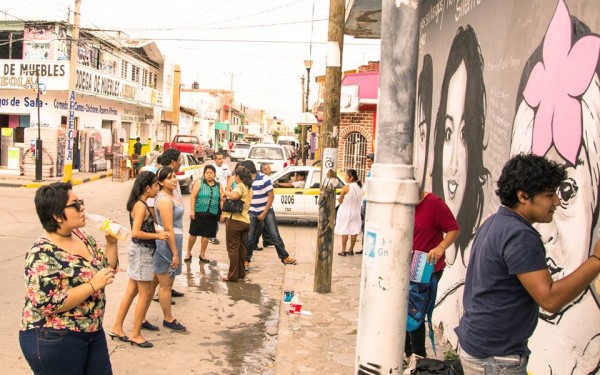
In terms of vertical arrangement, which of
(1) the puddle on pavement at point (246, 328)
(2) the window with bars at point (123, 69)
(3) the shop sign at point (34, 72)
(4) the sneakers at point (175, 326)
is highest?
(2) the window with bars at point (123, 69)

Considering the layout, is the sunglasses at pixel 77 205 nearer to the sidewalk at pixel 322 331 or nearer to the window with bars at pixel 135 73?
the sidewalk at pixel 322 331

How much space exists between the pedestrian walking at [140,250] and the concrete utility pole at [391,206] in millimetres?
3141

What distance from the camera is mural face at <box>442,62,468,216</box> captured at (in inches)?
238

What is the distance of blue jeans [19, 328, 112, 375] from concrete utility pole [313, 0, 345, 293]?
4.88m

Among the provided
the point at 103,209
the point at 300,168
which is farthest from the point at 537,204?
the point at 103,209

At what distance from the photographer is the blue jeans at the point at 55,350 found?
10.4 feet

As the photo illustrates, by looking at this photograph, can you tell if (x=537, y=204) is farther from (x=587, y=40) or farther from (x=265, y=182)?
(x=265, y=182)

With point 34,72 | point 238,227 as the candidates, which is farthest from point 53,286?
point 34,72

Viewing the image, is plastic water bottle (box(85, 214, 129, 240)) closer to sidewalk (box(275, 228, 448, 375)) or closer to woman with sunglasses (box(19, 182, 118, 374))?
woman with sunglasses (box(19, 182, 118, 374))

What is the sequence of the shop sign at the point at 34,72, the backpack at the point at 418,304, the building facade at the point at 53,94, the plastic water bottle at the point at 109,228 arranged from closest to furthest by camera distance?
the plastic water bottle at the point at 109,228 → the backpack at the point at 418,304 → the building facade at the point at 53,94 → the shop sign at the point at 34,72

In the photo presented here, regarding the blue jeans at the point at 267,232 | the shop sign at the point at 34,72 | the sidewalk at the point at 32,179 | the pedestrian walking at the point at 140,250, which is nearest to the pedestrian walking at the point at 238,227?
the blue jeans at the point at 267,232

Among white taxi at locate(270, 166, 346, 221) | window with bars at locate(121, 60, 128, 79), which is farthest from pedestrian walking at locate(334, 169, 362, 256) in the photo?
window with bars at locate(121, 60, 128, 79)

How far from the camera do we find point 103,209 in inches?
630

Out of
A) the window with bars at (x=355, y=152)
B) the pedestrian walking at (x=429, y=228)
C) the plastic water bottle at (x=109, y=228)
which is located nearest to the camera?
the plastic water bottle at (x=109, y=228)
